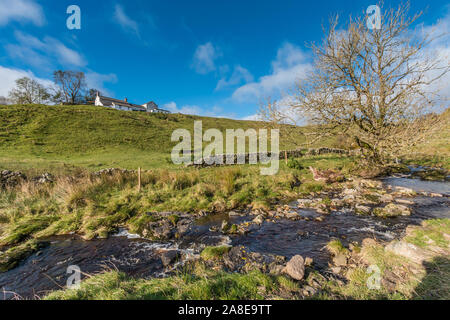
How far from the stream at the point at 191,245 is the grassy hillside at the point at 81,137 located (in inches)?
567

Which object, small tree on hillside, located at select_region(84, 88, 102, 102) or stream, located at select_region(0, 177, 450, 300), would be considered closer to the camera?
stream, located at select_region(0, 177, 450, 300)

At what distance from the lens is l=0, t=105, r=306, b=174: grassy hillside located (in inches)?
945

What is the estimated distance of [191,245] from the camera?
6.91m

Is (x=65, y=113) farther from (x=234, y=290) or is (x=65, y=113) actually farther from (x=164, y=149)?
(x=234, y=290)

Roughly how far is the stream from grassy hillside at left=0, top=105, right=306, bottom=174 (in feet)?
47.2

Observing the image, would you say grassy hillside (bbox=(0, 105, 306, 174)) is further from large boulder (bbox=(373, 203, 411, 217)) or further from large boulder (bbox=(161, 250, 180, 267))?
large boulder (bbox=(373, 203, 411, 217))

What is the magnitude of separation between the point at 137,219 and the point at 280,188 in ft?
29.4

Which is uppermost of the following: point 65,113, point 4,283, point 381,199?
point 65,113

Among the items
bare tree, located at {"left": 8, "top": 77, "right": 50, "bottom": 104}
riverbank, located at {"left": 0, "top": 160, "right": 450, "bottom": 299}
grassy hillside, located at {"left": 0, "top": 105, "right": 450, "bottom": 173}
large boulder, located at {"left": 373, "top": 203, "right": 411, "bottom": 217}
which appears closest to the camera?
riverbank, located at {"left": 0, "top": 160, "right": 450, "bottom": 299}

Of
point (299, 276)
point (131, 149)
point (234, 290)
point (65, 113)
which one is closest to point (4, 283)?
point (234, 290)

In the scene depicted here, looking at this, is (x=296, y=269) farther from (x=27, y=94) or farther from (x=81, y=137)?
(x=27, y=94)

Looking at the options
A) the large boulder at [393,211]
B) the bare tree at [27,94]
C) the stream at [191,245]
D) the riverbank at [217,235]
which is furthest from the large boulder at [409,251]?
the bare tree at [27,94]

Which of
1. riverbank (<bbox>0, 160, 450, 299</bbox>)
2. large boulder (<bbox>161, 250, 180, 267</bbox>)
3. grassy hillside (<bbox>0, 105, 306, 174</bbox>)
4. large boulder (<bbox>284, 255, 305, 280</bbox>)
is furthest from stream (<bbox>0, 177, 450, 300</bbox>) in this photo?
grassy hillside (<bbox>0, 105, 306, 174</bbox>)

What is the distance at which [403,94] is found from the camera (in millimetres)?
10664
